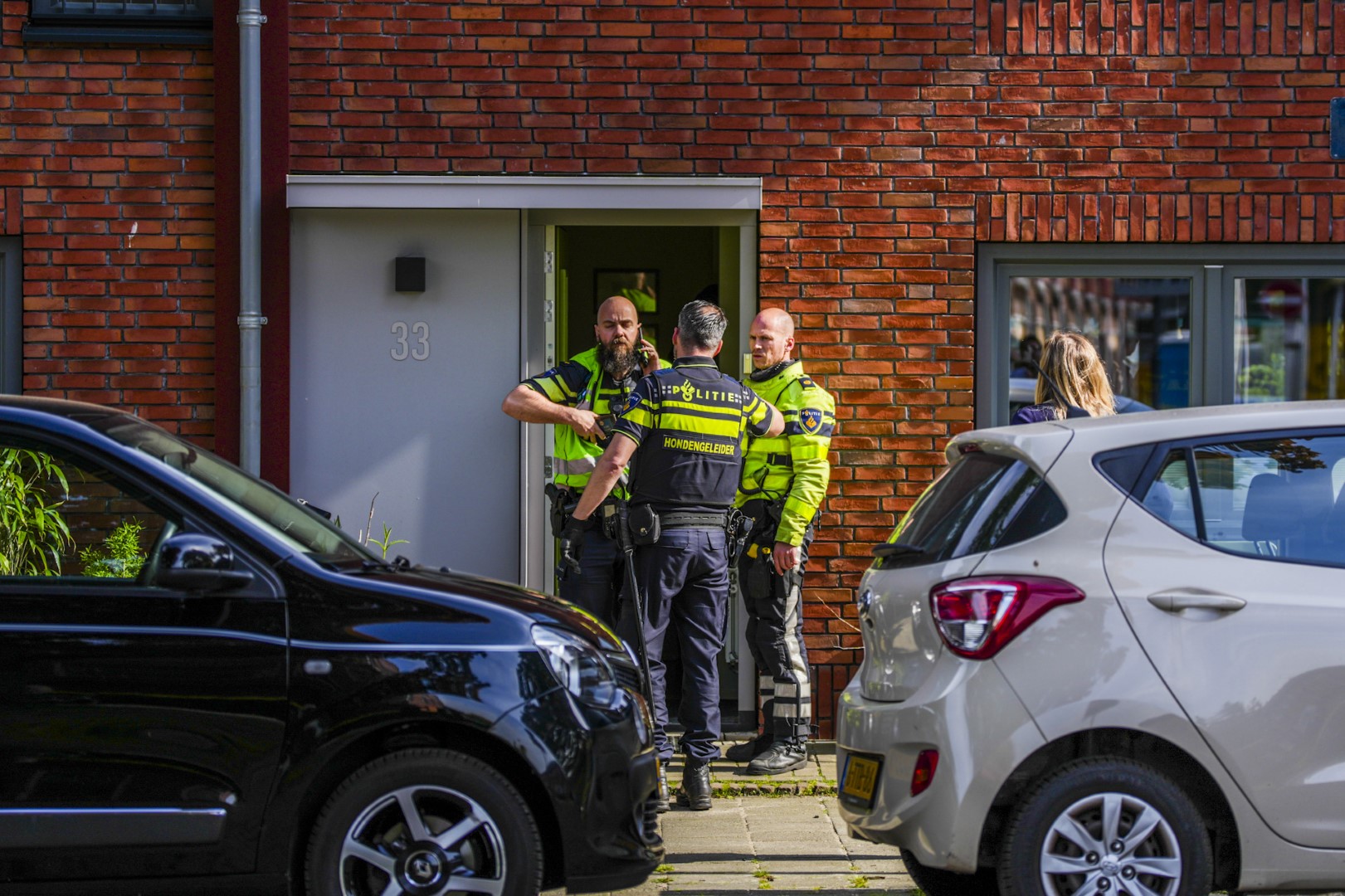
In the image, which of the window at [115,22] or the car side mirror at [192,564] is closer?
the car side mirror at [192,564]

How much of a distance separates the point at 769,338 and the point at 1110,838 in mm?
3178

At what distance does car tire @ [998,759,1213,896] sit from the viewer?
4125mm

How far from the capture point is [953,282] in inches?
299

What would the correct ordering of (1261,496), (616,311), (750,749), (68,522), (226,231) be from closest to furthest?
(1261,496)
(68,522)
(616,311)
(750,749)
(226,231)

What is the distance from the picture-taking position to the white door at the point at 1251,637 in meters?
4.12

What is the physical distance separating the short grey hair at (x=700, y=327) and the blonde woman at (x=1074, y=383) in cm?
132

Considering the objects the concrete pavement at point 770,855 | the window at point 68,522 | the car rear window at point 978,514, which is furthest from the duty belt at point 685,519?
the window at point 68,522

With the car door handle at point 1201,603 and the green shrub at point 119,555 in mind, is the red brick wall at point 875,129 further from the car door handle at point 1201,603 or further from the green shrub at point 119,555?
the car door handle at point 1201,603

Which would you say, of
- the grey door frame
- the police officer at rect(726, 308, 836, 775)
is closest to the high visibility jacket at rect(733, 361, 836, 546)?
the police officer at rect(726, 308, 836, 775)

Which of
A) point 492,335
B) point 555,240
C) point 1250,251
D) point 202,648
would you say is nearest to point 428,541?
point 492,335

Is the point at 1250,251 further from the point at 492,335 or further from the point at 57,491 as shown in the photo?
the point at 57,491

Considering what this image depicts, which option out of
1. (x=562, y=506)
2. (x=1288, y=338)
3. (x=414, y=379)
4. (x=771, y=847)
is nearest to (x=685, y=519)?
(x=562, y=506)

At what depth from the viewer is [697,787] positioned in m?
6.36

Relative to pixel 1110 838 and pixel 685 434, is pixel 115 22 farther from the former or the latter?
pixel 1110 838
